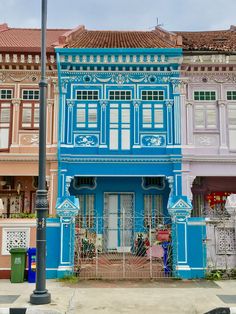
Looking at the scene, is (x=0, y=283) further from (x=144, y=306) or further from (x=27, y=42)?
(x=27, y=42)

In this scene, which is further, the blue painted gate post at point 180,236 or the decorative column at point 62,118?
the decorative column at point 62,118

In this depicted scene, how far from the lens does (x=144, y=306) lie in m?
8.43

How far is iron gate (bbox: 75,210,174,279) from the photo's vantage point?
11.7 meters

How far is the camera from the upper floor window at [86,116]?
1559 cm

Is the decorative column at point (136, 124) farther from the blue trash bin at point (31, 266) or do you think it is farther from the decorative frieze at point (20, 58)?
the blue trash bin at point (31, 266)

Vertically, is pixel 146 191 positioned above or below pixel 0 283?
above

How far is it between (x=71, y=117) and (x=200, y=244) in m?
6.92

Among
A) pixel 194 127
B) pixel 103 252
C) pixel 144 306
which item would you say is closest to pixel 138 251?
pixel 103 252

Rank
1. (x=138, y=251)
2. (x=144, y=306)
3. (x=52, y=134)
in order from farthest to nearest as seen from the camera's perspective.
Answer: (x=52, y=134), (x=138, y=251), (x=144, y=306)

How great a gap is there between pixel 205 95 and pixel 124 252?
731cm

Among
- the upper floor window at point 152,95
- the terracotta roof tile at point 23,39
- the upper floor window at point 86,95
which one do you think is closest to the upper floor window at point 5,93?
the terracotta roof tile at point 23,39

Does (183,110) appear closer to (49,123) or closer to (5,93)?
(49,123)

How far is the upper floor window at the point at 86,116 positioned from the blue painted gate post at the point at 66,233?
15.0ft

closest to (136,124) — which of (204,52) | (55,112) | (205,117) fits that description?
(205,117)
